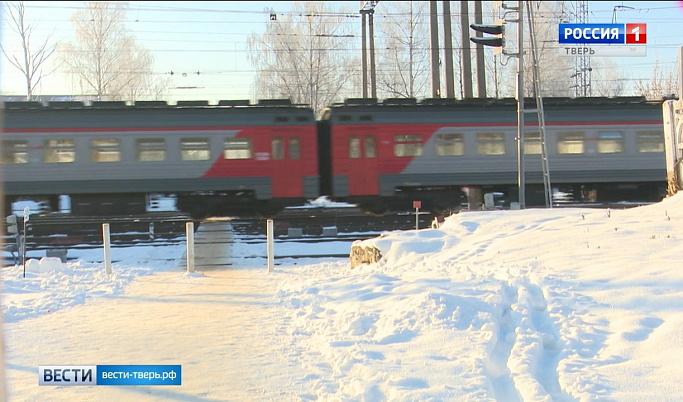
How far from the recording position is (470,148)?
59.2ft

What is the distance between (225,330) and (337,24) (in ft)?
13.9

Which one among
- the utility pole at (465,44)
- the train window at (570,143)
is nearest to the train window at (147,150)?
the utility pole at (465,44)

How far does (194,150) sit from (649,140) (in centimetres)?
1369

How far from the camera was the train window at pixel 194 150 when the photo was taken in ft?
56.4

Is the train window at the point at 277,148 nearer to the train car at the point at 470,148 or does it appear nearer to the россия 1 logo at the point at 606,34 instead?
the train car at the point at 470,148

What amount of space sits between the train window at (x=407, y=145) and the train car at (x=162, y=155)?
2.42 meters

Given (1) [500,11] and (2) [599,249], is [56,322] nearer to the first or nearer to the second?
(2) [599,249]

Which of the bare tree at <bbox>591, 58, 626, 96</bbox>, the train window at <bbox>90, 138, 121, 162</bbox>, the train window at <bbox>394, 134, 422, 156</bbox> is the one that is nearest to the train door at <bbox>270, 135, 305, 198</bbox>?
the train window at <bbox>394, 134, 422, 156</bbox>

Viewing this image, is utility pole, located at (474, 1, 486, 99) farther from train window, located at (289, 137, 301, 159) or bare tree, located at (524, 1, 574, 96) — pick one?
train window, located at (289, 137, 301, 159)

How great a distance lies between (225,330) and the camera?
18.2 feet

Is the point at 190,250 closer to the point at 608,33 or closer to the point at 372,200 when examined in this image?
the point at 608,33

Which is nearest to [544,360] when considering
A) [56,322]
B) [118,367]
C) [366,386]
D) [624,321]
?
[624,321]

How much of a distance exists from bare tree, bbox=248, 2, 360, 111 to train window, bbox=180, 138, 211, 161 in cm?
392

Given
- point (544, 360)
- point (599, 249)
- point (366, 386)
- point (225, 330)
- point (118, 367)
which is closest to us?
point (118, 367)
